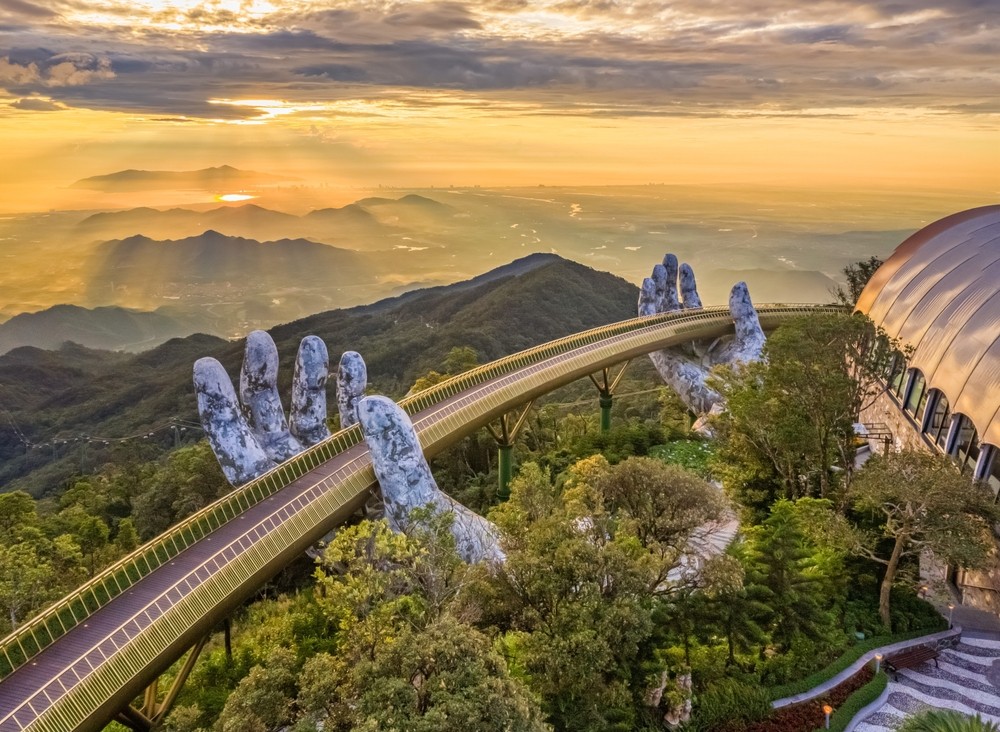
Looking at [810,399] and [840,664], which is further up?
[810,399]

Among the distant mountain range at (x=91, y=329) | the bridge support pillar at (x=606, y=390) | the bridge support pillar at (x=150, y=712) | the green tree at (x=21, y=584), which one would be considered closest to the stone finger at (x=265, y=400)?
the green tree at (x=21, y=584)

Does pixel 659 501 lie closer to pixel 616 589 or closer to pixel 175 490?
pixel 616 589

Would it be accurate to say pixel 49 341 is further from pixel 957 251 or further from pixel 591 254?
pixel 957 251

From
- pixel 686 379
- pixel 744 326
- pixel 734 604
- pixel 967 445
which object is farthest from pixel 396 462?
pixel 744 326

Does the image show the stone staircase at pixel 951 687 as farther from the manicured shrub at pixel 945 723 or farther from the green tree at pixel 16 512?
the green tree at pixel 16 512

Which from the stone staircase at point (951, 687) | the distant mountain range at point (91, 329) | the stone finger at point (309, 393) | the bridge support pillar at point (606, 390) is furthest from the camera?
the distant mountain range at point (91, 329)

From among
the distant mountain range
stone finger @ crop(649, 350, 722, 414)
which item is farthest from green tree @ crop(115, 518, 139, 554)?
the distant mountain range

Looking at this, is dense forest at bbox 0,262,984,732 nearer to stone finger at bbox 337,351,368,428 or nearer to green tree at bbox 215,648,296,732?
green tree at bbox 215,648,296,732
